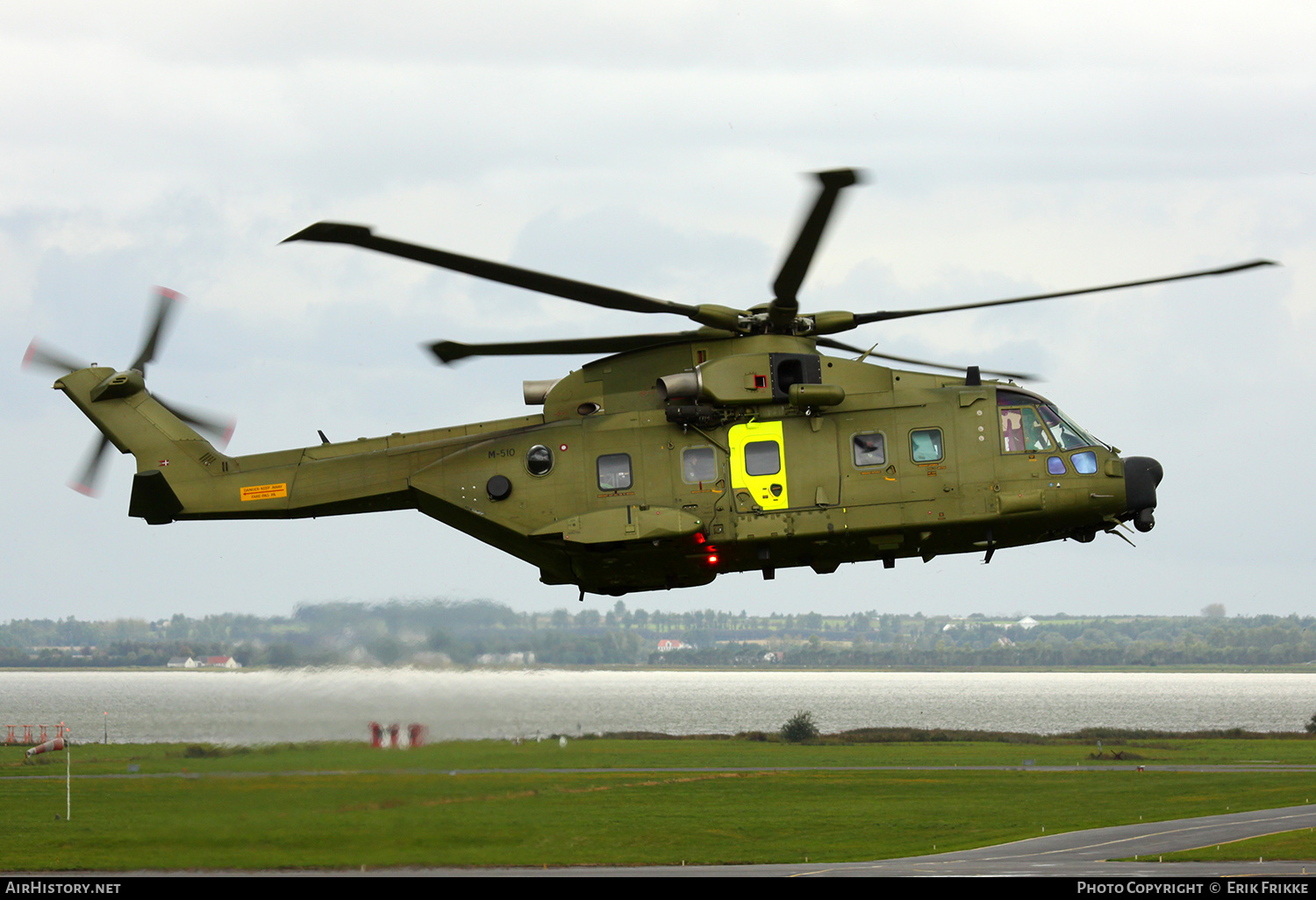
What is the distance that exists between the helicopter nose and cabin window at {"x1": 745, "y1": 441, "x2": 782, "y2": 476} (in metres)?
6.33

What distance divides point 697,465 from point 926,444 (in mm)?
4086

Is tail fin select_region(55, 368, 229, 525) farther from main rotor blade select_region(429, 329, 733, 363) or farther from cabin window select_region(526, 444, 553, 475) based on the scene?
cabin window select_region(526, 444, 553, 475)

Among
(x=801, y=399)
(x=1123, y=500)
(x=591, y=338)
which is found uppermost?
(x=591, y=338)

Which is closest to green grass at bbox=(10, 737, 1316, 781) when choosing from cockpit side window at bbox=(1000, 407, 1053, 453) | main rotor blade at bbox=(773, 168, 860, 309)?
cockpit side window at bbox=(1000, 407, 1053, 453)

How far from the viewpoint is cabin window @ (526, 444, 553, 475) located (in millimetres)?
21125

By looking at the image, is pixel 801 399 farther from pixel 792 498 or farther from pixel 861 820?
pixel 861 820

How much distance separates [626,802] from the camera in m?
60.2

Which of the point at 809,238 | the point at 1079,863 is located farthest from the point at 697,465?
the point at 1079,863

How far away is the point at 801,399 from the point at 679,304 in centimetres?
276

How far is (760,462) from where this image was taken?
20.7 m

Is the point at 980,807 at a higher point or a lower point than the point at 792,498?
lower

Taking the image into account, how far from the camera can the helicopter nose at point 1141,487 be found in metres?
21.0

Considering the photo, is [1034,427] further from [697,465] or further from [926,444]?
[697,465]

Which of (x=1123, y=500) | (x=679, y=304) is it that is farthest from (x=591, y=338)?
(x=1123, y=500)
